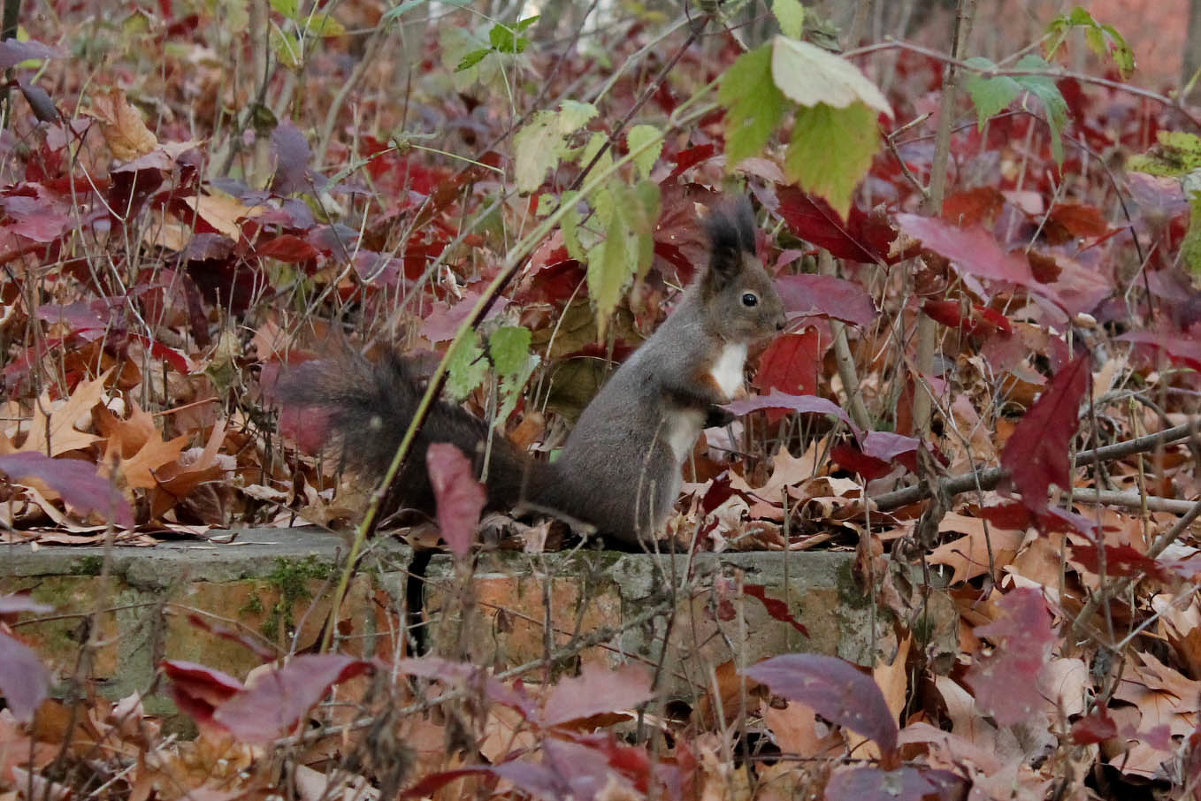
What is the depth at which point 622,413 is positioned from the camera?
2.61 metres

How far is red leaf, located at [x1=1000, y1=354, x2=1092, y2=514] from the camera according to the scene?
149cm

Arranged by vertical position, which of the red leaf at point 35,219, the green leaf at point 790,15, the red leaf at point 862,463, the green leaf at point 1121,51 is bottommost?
the red leaf at point 862,463

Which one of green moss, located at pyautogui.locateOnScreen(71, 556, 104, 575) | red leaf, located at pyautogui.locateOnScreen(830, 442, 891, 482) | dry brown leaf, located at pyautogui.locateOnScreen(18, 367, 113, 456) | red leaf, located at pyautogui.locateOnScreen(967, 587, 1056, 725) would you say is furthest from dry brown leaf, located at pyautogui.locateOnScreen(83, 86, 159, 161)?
red leaf, located at pyautogui.locateOnScreen(967, 587, 1056, 725)

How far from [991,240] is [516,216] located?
241cm

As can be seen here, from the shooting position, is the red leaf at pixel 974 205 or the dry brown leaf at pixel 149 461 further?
the red leaf at pixel 974 205

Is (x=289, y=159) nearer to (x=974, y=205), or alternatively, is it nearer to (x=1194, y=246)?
(x=974, y=205)

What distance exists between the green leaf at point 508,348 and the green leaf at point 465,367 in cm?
3

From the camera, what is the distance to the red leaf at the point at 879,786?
1.46 m

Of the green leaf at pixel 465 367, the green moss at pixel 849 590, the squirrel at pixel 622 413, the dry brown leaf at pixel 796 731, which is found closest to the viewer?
the green leaf at pixel 465 367

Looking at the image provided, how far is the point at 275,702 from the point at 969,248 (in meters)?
0.80

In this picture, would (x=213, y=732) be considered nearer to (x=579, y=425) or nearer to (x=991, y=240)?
(x=991, y=240)

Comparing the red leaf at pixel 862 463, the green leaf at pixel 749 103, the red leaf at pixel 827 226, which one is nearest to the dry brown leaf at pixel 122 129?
the red leaf at pixel 827 226

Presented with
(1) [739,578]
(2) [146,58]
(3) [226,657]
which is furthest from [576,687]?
(2) [146,58]

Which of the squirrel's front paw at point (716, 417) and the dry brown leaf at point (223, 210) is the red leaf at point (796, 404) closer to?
the squirrel's front paw at point (716, 417)
